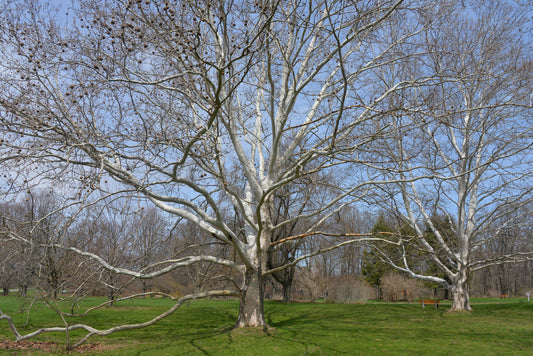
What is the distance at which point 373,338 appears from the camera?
9.63 metres

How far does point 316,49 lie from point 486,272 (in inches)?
1665

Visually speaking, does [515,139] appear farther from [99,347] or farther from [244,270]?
[99,347]

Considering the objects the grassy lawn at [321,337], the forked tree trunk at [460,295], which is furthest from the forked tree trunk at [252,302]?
the forked tree trunk at [460,295]

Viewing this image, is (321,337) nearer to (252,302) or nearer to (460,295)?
(252,302)

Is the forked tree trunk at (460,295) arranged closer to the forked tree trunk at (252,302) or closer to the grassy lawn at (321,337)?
the grassy lawn at (321,337)

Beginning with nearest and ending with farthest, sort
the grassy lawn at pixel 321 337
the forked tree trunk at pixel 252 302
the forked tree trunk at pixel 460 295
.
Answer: the grassy lawn at pixel 321 337
the forked tree trunk at pixel 252 302
the forked tree trunk at pixel 460 295

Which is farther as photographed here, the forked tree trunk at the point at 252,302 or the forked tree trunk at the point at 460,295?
the forked tree trunk at the point at 460,295

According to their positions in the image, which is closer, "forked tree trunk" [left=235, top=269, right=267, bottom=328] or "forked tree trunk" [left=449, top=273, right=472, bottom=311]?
"forked tree trunk" [left=235, top=269, right=267, bottom=328]

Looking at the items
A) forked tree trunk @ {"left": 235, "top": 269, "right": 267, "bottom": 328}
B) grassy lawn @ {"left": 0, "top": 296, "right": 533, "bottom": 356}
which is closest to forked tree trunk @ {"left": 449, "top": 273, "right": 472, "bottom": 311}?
grassy lawn @ {"left": 0, "top": 296, "right": 533, "bottom": 356}

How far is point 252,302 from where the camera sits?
10227 millimetres

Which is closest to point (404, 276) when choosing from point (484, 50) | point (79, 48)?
point (484, 50)

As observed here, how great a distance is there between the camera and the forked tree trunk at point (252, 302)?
1013cm

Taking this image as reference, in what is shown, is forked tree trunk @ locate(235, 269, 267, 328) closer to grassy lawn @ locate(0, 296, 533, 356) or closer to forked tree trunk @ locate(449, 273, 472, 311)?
grassy lawn @ locate(0, 296, 533, 356)

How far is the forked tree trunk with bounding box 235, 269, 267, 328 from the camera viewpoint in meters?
10.1
